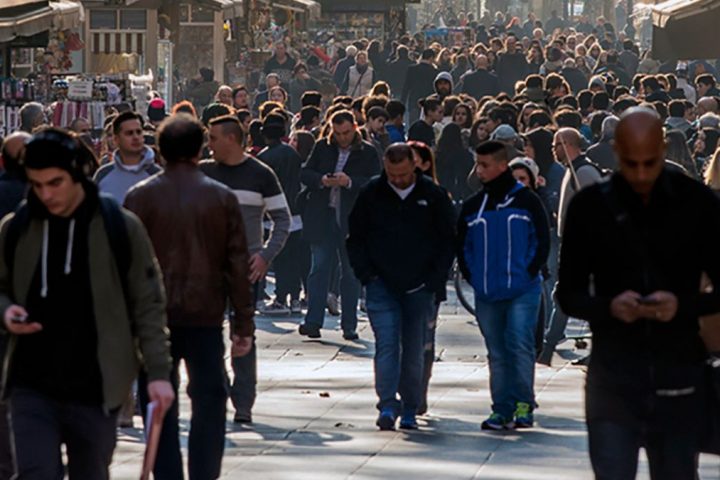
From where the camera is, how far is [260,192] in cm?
1123

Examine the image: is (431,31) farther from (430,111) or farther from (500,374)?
(500,374)

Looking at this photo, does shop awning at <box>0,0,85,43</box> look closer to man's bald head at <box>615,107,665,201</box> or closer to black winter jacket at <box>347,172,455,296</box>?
black winter jacket at <box>347,172,455,296</box>

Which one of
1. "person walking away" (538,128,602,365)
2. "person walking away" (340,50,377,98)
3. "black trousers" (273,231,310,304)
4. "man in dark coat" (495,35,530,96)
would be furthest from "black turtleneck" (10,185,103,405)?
"man in dark coat" (495,35,530,96)

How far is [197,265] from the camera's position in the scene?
8.45 meters

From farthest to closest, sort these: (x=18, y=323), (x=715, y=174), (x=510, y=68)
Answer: (x=510, y=68) < (x=715, y=174) < (x=18, y=323)

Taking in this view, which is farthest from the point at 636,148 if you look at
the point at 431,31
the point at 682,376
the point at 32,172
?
the point at 431,31

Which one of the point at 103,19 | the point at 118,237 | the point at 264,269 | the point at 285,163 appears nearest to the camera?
the point at 118,237

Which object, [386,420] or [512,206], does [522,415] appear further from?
[512,206]

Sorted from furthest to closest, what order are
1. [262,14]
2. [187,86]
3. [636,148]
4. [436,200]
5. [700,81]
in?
[262,14]
[187,86]
[700,81]
[436,200]
[636,148]

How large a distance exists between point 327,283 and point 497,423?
4.78 m

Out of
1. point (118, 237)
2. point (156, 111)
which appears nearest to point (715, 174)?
point (118, 237)

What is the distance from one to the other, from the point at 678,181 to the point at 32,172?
1.95m

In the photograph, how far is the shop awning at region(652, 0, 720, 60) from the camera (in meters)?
22.8

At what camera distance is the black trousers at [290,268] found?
1730 cm
